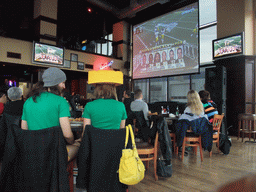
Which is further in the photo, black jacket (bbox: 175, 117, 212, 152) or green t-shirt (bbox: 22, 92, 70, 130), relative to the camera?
black jacket (bbox: 175, 117, 212, 152)

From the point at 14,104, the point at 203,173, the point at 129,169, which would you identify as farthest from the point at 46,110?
the point at 203,173

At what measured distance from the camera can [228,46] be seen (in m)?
6.48

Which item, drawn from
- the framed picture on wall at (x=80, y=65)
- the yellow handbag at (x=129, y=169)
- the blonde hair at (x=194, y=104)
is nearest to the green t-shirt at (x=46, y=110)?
the yellow handbag at (x=129, y=169)

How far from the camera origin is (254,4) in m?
6.61

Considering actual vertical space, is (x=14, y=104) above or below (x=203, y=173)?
above

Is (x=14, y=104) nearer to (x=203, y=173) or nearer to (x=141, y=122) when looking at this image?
(x=141, y=122)

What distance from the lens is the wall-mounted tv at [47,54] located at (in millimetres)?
8086

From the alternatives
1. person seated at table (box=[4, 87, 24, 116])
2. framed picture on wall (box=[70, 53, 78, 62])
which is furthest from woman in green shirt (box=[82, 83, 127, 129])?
framed picture on wall (box=[70, 53, 78, 62])

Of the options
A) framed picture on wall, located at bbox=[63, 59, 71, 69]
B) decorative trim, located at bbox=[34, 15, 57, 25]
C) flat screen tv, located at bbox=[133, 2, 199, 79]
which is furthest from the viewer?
framed picture on wall, located at bbox=[63, 59, 71, 69]

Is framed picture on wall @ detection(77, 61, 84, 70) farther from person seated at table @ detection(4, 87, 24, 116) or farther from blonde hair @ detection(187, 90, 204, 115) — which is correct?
blonde hair @ detection(187, 90, 204, 115)

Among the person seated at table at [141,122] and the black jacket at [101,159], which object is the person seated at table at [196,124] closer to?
the person seated at table at [141,122]

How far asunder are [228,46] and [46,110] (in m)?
6.70

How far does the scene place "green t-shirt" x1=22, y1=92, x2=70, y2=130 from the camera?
→ 1641mm

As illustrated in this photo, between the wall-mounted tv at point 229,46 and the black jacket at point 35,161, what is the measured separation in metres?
6.64
